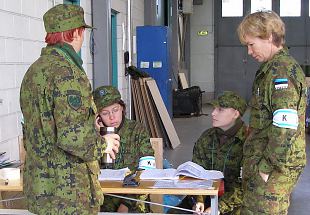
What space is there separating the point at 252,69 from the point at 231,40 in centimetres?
104

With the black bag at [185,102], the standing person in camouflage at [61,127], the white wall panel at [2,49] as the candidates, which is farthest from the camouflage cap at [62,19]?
the black bag at [185,102]

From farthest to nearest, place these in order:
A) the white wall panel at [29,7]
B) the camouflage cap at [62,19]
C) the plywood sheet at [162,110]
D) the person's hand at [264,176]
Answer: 1. the plywood sheet at [162,110]
2. the white wall panel at [29,7]
3. the person's hand at [264,176]
4. the camouflage cap at [62,19]

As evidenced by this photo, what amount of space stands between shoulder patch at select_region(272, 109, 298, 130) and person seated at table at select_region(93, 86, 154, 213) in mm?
1236

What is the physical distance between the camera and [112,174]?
301cm

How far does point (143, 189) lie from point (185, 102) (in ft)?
32.4

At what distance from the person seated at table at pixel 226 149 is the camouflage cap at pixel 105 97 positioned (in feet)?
1.99

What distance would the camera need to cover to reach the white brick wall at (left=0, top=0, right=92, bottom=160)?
357 cm

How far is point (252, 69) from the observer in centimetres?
1583

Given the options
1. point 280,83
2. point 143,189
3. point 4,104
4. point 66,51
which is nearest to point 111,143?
point 66,51

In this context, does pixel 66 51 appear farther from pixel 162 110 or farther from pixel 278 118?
pixel 162 110

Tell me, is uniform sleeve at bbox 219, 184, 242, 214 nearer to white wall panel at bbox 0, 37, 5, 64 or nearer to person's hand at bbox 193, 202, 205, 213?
person's hand at bbox 193, 202, 205, 213

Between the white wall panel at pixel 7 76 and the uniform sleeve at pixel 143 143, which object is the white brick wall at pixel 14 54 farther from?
the uniform sleeve at pixel 143 143

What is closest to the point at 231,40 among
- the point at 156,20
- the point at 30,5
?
the point at 156,20

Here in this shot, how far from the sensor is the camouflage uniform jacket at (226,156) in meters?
3.27
